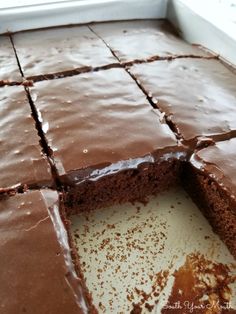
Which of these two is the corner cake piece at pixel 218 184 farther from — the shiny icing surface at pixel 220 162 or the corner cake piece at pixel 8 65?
the corner cake piece at pixel 8 65

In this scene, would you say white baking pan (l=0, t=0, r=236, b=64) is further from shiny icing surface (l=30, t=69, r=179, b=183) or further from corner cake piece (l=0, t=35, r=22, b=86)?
shiny icing surface (l=30, t=69, r=179, b=183)

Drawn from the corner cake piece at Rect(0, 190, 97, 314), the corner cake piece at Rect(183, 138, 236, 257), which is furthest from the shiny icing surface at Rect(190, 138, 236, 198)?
the corner cake piece at Rect(0, 190, 97, 314)

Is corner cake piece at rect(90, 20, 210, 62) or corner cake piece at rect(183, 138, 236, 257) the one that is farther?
corner cake piece at rect(90, 20, 210, 62)

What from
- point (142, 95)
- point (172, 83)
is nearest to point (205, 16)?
point (172, 83)

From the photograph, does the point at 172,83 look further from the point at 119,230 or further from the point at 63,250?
the point at 63,250

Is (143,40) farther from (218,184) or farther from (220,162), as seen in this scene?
(218,184)

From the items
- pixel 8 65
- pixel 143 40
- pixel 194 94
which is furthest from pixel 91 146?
pixel 143 40

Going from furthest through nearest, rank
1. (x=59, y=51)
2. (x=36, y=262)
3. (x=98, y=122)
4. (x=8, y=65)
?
(x=59, y=51)
(x=8, y=65)
(x=98, y=122)
(x=36, y=262)
